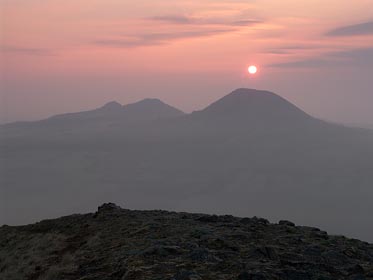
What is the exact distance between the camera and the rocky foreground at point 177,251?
18641 mm

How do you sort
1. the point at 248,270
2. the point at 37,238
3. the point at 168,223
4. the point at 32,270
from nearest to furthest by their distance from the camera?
the point at 248,270 → the point at 32,270 → the point at 168,223 → the point at 37,238

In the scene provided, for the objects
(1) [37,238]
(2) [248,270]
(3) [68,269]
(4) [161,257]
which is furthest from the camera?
(1) [37,238]

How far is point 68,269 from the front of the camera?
2128 centimetres

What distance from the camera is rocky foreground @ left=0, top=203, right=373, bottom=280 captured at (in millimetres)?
18641

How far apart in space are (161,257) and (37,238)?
12.3 meters

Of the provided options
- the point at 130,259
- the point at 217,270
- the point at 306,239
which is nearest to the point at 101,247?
the point at 130,259

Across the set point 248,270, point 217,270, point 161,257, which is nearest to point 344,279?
point 248,270

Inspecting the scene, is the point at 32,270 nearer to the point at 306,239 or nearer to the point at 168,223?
the point at 168,223

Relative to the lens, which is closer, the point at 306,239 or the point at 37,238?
the point at 306,239

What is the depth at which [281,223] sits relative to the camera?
94.1ft

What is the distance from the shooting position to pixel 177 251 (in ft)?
67.4

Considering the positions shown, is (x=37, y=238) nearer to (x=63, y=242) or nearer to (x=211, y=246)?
(x=63, y=242)

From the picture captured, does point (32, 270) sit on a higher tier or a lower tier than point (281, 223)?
lower

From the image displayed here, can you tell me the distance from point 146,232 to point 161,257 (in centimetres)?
522
